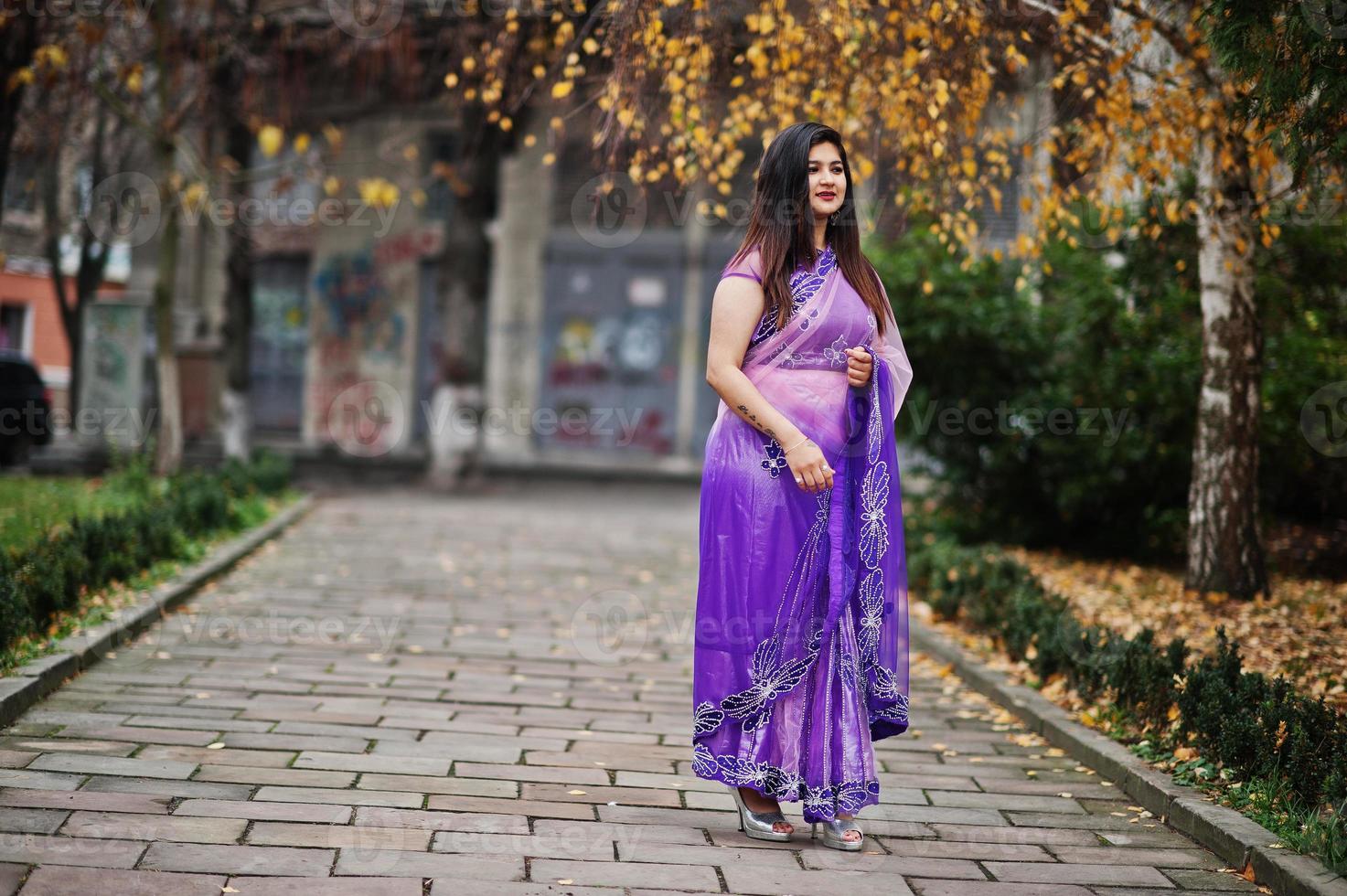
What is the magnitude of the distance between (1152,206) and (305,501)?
970 cm

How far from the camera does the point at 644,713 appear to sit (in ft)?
19.5

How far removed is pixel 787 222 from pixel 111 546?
5392mm

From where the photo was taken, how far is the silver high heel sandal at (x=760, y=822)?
13.5 ft

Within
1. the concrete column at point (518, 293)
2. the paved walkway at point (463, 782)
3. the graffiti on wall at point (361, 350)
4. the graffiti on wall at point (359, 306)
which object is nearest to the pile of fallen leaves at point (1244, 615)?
the paved walkway at point (463, 782)

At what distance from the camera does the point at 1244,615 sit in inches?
299

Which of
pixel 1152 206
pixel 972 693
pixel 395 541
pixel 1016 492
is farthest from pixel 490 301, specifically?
pixel 972 693

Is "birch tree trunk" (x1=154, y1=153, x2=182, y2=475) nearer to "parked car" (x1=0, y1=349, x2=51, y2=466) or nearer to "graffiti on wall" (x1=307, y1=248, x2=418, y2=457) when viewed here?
"parked car" (x1=0, y1=349, x2=51, y2=466)

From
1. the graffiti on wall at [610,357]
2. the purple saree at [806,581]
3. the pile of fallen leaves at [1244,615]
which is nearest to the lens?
the purple saree at [806,581]

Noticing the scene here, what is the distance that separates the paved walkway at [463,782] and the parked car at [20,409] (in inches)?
454

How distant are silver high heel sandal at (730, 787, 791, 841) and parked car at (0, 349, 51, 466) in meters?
16.7

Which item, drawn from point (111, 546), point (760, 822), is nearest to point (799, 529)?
point (760, 822)

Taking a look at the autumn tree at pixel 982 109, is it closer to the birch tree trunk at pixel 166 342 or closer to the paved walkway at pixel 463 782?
the paved walkway at pixel 463 782

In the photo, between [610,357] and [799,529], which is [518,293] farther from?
[799,529]

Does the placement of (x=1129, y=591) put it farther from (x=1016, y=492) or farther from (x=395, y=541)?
(x=395, y=541)
